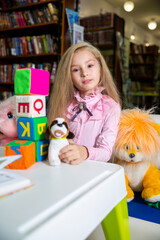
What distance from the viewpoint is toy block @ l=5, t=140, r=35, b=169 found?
60cm

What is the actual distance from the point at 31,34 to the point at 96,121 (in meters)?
2.51

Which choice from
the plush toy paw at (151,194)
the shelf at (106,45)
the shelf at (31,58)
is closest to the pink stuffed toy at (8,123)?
the plush toy paw at (151,194)

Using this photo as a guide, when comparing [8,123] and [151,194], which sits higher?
[8,123]

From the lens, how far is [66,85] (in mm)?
1087

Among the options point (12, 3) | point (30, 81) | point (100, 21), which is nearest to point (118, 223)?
point (30, 81)

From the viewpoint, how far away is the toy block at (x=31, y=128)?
2.14ft

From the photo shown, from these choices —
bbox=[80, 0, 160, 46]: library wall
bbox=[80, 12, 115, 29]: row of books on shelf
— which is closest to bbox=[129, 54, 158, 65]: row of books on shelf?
bbox=[80, 0, 160, 46]: library wall

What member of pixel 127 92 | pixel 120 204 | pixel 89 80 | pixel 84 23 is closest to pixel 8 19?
pixel 84 23

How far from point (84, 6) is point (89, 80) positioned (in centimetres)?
435

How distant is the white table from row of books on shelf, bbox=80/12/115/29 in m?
3.31

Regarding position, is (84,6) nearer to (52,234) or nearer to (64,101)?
(64,101)

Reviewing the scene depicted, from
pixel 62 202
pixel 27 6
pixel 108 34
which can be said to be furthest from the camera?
pixel 108 34

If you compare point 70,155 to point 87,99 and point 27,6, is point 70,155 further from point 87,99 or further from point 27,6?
point 27,6

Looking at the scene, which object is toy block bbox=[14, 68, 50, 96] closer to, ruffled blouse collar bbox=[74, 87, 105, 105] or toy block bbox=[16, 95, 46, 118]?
toy block bbox=[16, 95, 46, 118]
